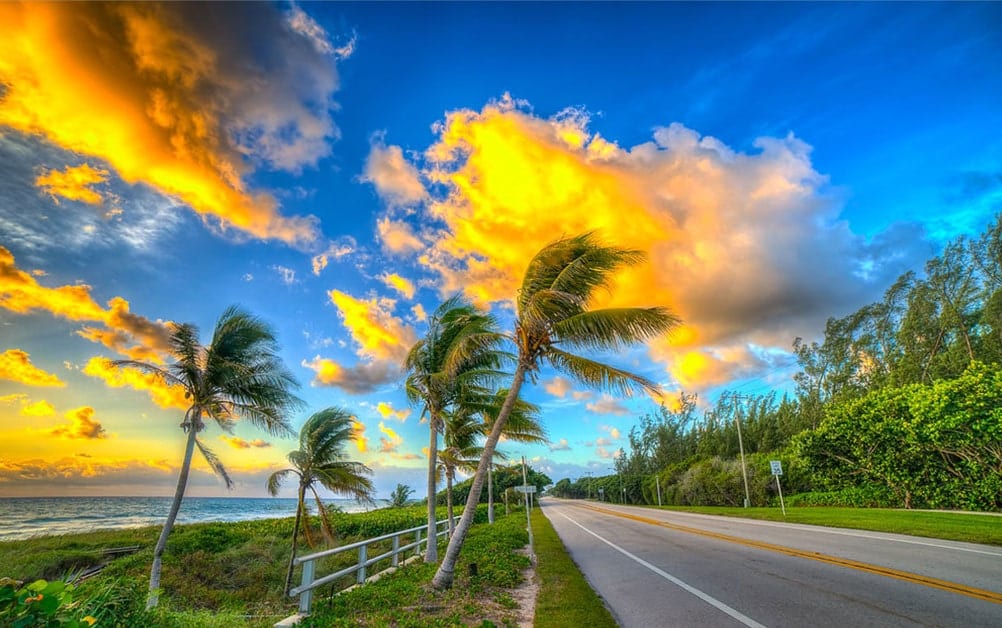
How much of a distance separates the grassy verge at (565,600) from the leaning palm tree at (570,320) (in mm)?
2182

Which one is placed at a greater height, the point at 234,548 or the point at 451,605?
the point at 451,605

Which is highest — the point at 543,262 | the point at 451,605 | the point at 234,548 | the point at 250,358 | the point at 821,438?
the point at 543,262

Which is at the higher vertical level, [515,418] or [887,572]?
[515,418]

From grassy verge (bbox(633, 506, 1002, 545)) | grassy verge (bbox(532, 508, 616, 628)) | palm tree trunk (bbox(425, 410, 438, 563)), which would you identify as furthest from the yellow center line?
palm tree trunk (bbox(425, 410, 438, 563))

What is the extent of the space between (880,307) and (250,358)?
4614 centimetres

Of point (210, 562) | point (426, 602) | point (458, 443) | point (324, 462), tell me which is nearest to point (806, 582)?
point (426, 602)

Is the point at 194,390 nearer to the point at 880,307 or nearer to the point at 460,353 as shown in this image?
the point at 460,353

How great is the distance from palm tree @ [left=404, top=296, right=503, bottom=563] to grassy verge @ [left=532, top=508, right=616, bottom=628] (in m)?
3.56

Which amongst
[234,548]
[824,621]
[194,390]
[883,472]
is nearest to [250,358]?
[194,390]

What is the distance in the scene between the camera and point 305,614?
6777 millimetres

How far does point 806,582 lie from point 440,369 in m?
9.25

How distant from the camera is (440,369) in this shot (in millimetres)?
13039

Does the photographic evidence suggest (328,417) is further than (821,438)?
No

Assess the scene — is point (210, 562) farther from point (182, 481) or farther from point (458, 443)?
point (458, 443)
